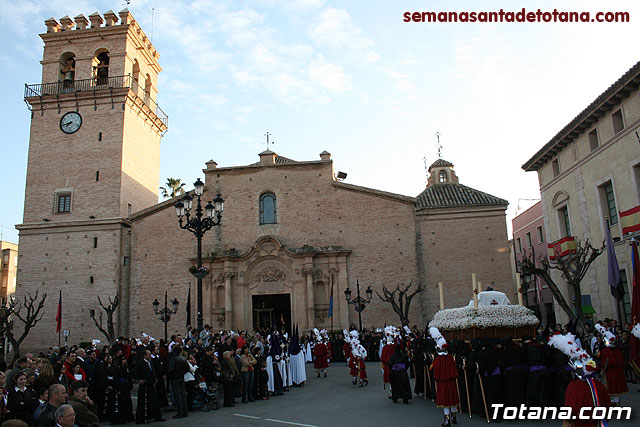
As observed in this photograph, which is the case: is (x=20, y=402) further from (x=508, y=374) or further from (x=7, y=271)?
(x=7, y=271)

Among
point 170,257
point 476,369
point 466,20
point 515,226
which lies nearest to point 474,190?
point 515,226

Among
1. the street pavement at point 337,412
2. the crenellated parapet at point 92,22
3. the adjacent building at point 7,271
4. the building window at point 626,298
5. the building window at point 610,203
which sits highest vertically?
the crenellated parapet at point 92,22

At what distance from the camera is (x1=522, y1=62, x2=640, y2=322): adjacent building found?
64.4 ft

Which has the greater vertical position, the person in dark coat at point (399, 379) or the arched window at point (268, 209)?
the arched window at point (268, 209)

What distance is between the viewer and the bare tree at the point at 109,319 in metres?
29.1

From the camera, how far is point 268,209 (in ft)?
110

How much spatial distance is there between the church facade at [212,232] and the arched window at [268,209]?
7cm

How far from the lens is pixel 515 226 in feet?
139

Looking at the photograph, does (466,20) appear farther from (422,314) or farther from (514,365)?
(422,314)

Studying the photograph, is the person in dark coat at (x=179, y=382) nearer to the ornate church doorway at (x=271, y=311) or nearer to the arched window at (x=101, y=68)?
the ornate church doorway at (x=271, y=311)

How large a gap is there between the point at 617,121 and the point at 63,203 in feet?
99.3

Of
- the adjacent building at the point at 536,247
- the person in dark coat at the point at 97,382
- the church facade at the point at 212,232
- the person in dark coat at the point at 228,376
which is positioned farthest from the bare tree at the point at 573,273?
the adjacent building at the point at 536,247

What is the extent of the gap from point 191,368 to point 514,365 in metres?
7.44

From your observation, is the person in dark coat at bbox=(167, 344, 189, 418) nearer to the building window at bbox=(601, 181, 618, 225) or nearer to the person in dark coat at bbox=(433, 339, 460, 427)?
the person in dark coat at bbox=(433, 339, 460, 427)
